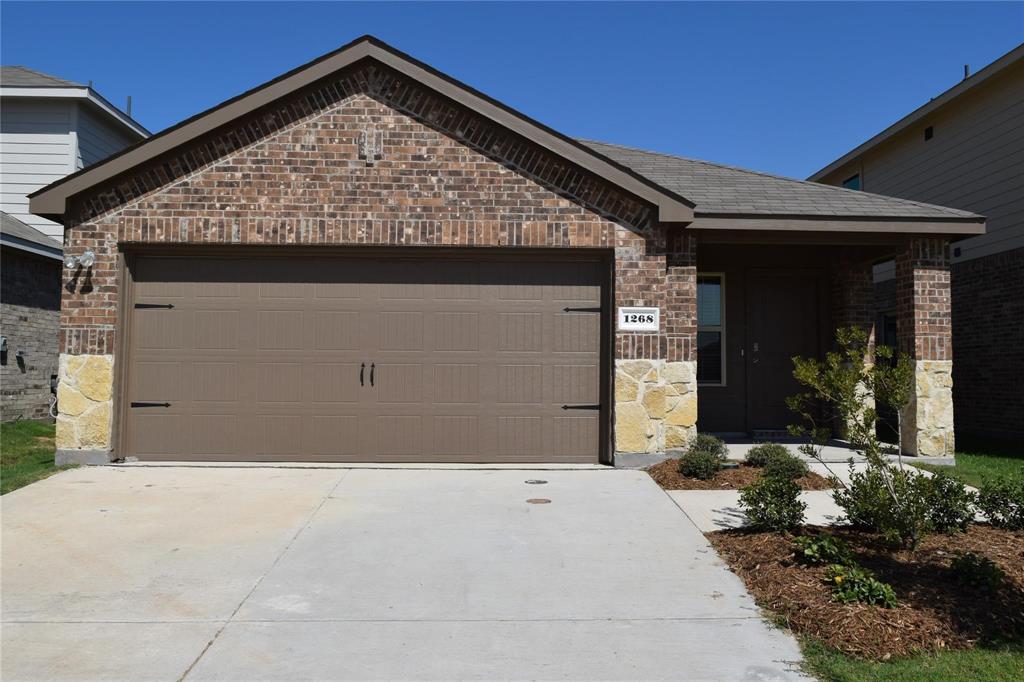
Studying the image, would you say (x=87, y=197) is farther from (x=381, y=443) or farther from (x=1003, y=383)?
(x=1003, y=383)

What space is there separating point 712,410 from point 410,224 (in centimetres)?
591

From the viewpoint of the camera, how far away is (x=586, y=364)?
995 cm

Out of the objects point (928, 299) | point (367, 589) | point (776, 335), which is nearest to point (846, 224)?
point (928, 299)

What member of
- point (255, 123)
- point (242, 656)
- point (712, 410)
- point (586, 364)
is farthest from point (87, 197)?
point (712, 410)

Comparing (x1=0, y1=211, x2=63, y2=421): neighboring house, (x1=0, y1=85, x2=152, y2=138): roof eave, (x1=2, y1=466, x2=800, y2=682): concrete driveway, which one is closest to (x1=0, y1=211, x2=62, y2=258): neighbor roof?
(x1=0, y1=211, x2=63, y2=421): neighboring house

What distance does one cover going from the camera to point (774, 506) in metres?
6.05

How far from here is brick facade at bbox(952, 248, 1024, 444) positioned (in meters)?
13.2

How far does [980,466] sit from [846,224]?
3813mm

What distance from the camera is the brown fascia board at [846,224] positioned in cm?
995

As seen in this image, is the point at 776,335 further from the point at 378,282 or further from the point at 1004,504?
the point at 378,282

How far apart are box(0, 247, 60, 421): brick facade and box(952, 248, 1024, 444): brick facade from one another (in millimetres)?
17507

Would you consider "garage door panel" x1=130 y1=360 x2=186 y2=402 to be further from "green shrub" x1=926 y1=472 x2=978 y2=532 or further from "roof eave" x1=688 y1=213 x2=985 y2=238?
"green shrub" x1=926 y1=472 x2=978 y2=532

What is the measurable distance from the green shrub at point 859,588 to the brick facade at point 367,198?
513 centimetres

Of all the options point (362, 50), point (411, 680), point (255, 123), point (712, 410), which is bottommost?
point (411, 680)
